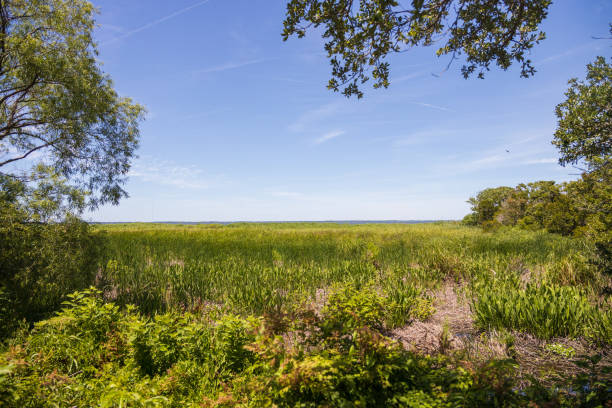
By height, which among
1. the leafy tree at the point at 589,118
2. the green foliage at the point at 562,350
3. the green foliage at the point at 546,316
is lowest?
the green foliage at the point at 562,350

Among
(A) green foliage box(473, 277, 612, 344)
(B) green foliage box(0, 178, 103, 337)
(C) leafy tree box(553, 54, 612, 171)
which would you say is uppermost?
(C) leafy tree box(553, 54, 612, 171)

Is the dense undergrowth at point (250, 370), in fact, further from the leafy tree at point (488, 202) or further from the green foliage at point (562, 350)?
the leafy tree at point (488, 202)

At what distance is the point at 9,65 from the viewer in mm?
7000

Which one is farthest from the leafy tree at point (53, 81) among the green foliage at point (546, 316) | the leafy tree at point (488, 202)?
the leafy tree at point (488, 202)

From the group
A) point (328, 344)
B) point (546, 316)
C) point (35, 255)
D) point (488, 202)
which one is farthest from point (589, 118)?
point (488, 202)

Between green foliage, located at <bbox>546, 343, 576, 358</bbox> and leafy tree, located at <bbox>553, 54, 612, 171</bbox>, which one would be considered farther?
leafy tree, located at <bbox>553, 54, 612, 171</bbox>

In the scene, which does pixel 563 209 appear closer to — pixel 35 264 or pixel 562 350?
pixel 562 350

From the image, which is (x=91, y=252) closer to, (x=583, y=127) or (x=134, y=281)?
(x=134, y=281)

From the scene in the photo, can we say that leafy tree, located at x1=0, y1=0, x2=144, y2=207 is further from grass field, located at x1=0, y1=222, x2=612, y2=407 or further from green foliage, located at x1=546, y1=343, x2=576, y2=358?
green foliage, located at x1=546, y1=343, x2=576, y2=358

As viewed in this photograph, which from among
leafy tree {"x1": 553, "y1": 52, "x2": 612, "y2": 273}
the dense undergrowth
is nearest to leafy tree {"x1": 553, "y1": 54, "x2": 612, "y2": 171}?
leafy tree {"x1": 553, "y1": 52, "x2": 612, "y2": 273}

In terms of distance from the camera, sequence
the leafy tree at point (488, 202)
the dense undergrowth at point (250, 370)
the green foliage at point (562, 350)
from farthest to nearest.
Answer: the leafy tree at point (488, 202), the green foliage at point (562, 350), the dense undergrowth at point (250, 370)

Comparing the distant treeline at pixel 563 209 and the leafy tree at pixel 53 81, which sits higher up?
the leafy tree at pixel 53 81

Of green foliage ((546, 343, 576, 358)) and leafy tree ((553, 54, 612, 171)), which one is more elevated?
leafy tree ((553, 54, 612, 171))

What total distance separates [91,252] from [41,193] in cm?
166
